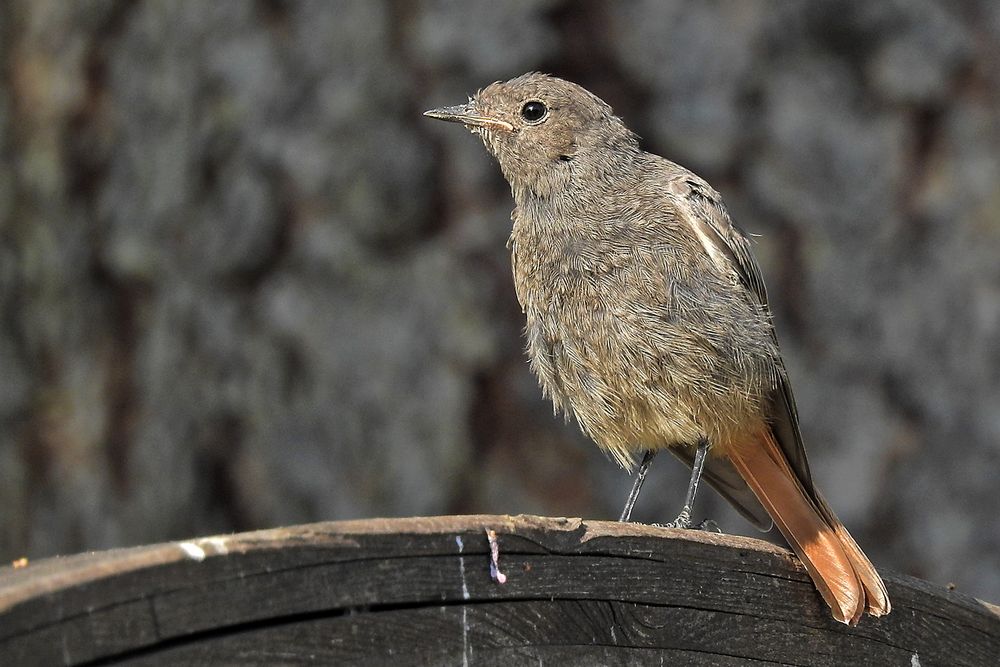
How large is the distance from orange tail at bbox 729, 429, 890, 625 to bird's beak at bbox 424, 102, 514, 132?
1180 mm

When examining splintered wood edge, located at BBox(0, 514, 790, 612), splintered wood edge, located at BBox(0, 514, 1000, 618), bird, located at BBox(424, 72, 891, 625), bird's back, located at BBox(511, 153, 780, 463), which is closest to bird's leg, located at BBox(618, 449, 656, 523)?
bird, located at BBox(424, 72, 891, 625)

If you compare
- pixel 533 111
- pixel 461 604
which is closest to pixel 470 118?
pixel 533 111

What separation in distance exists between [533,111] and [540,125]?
0.05 m

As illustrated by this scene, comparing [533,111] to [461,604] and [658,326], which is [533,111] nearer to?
[658,326]

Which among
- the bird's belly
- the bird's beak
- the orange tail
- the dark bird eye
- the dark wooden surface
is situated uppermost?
the dark bird eye

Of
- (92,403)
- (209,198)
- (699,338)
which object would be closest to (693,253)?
(699,338)

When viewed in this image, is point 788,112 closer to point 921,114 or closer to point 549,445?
point 921,114

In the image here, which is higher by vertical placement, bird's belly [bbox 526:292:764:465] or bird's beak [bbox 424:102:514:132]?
bird's beak [bbox 424:102:514:132]

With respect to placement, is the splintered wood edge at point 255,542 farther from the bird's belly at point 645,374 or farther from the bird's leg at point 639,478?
the bird's leg at point 639,478

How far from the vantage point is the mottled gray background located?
15.6 ft

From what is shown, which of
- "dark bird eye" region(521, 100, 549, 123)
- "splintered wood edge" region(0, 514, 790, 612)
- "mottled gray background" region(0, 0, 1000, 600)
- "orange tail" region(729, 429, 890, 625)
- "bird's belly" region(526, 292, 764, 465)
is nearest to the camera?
"splintered wood edge" region(0, 514, 790, 612)

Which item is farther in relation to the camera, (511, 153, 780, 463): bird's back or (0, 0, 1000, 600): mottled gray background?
(0, 0, 1000, 600): mottled gray background

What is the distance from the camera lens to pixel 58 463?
5.55 m

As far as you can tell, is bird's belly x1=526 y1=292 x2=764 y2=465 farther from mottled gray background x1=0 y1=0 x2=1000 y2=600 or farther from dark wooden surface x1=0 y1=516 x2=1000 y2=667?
dark wooden surface x1=0 y1=516 x2=1000 y2=667
